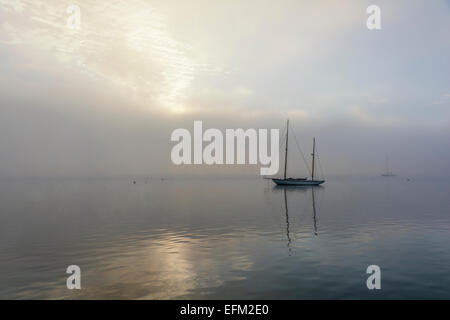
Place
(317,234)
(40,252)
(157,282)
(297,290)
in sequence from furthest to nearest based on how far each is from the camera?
1. (317,234)
2. (40,252)
3. (157,282)
4. (297,290)

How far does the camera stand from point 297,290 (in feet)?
53.7

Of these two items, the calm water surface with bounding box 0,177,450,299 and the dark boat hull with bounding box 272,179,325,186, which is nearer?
the calm water surface with bounding box 0,177,450,299

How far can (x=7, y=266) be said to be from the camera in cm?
2177

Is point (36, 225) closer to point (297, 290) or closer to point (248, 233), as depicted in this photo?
point (248, 233)

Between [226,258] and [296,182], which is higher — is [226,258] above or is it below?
below

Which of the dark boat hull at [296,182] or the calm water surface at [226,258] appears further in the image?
the dark boat hull at [296,182]

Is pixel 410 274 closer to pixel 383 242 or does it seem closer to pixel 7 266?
pixel 383 242

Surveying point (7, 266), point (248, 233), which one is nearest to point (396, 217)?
point (248, 233)

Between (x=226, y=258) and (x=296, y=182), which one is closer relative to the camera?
(x=226, y=258)
